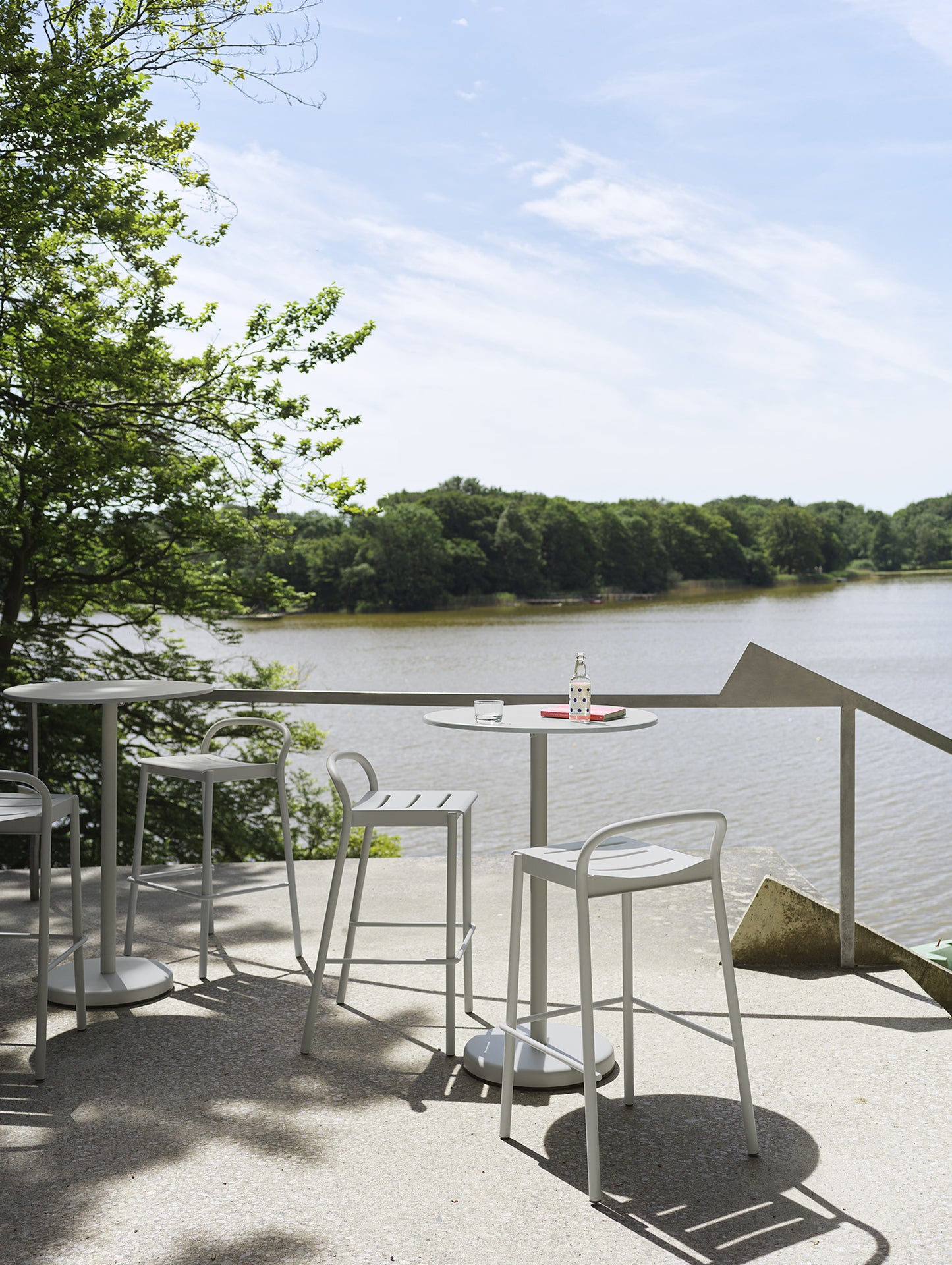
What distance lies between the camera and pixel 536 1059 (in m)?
2.56

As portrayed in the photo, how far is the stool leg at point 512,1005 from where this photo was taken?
2223 mm

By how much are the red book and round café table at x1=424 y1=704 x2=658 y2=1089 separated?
19 millimetres

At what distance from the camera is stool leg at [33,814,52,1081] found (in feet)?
8.24

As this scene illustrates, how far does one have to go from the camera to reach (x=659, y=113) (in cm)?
1476

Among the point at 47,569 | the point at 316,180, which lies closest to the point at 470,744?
the point at 316,180

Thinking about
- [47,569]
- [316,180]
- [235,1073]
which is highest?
[316,180]

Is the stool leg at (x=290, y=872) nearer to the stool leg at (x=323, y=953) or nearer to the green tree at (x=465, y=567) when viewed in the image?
the stool leg at (x=323, y=953)

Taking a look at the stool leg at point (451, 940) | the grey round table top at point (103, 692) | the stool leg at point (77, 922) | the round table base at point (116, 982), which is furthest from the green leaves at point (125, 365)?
the stool leg at point (451, 940)

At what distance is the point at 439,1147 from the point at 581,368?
58.1m

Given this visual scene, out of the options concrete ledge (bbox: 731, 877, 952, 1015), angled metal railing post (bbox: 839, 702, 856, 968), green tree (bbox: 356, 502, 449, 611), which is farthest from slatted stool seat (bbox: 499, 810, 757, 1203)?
green tree (bbox: 356, 502, 449, 611)

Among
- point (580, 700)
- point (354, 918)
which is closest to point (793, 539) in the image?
point (580, 700)

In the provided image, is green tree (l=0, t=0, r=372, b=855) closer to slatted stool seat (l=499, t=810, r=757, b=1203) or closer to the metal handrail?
the metal handrail

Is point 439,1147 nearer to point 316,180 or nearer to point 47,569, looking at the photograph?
point 47,569

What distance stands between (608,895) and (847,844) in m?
1.47
